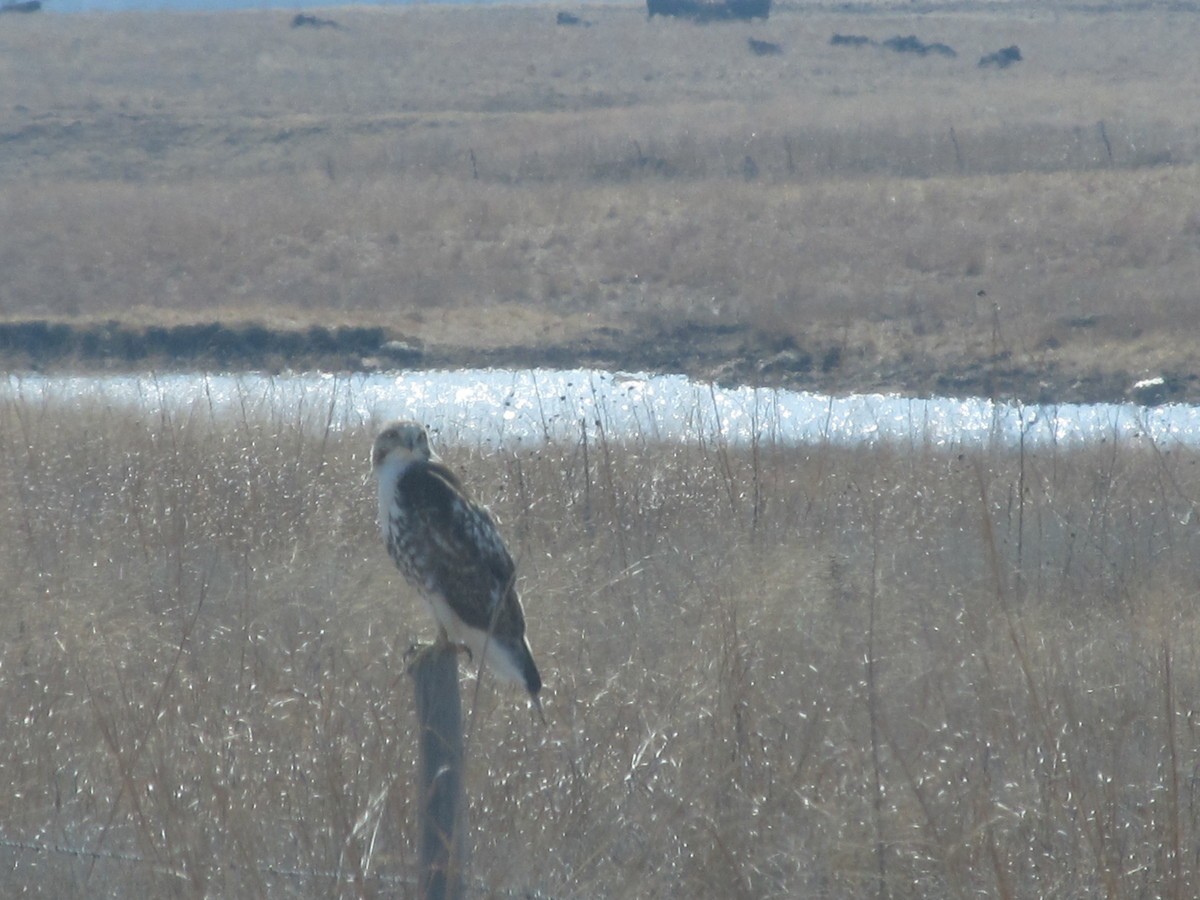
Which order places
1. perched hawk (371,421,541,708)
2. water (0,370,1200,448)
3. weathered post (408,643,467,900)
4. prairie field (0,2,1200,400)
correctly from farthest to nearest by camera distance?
prairie field (0,2,1200,400), water (0,370,1200,448), perched hawk (371,421,541,708), weathered post (408,643,467,900)

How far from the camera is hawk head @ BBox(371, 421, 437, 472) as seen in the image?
4434 mm

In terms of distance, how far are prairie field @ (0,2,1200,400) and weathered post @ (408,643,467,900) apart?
4.20m

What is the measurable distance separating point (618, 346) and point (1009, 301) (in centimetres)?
469

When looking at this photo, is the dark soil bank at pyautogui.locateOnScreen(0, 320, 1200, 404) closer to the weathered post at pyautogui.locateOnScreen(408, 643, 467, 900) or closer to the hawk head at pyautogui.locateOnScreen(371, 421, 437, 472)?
the hawk head at pyautogui.locateOnScreen(371, 421, 437, 472)

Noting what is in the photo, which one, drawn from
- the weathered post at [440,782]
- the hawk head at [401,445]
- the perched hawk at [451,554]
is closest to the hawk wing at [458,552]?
the perched hawk at [451,554]

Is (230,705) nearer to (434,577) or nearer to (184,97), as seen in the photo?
(434,577)

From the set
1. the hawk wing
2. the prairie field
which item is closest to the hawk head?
the hawk wing

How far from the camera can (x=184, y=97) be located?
38781 mm

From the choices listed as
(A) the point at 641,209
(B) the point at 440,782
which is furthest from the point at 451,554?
(A) the point at 641,209

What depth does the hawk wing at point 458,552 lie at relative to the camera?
13.9 ft

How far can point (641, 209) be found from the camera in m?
23.8

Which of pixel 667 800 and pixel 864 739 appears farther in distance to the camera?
pixel 864 739

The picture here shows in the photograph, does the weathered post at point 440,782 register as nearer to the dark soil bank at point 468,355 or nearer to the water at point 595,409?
the water at point 595,409

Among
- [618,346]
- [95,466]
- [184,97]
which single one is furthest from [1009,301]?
[184,97]
